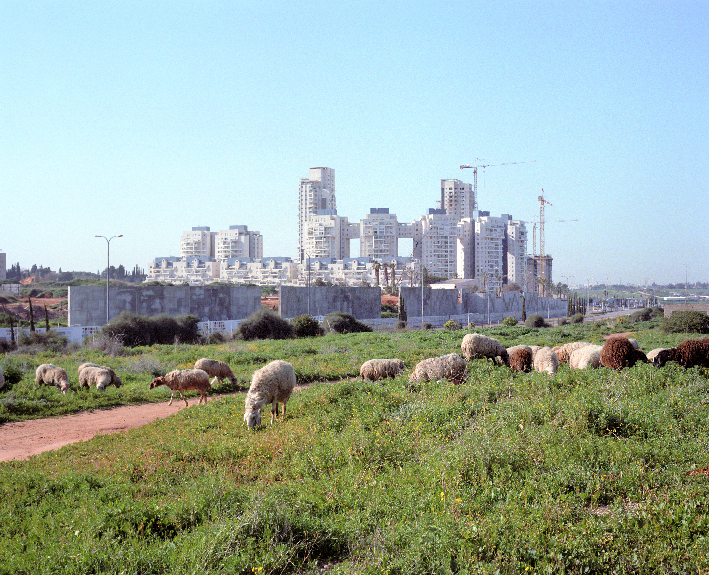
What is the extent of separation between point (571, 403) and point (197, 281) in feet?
603

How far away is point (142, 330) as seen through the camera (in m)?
37.3

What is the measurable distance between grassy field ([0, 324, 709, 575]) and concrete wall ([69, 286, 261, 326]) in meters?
30.3

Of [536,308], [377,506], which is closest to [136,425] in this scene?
[377,506]

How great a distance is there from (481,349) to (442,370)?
3.72m

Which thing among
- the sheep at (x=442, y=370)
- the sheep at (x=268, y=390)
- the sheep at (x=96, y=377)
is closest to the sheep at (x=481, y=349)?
the sheep at (x=442, y=370)

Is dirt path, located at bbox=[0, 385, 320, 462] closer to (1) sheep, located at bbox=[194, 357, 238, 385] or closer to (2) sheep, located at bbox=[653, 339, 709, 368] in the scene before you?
(1) sheep, located at bbox=[194, 357, 238, 385]

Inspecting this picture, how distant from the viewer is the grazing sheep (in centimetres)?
1758

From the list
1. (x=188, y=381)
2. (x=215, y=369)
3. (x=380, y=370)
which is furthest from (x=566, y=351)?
(x=188, y=381)

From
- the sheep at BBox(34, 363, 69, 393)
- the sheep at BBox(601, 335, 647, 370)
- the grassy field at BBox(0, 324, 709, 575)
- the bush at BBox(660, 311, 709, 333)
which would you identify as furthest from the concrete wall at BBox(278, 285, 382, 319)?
the grassy field at BBox(0, 324, 709, 575)

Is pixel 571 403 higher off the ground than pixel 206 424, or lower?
higher

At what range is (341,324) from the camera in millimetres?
47094

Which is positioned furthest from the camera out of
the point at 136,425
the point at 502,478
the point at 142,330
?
the point at 142,330

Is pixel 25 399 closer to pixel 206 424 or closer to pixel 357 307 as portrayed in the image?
pixel 206 424

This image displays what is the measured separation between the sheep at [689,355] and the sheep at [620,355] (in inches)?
19.9
